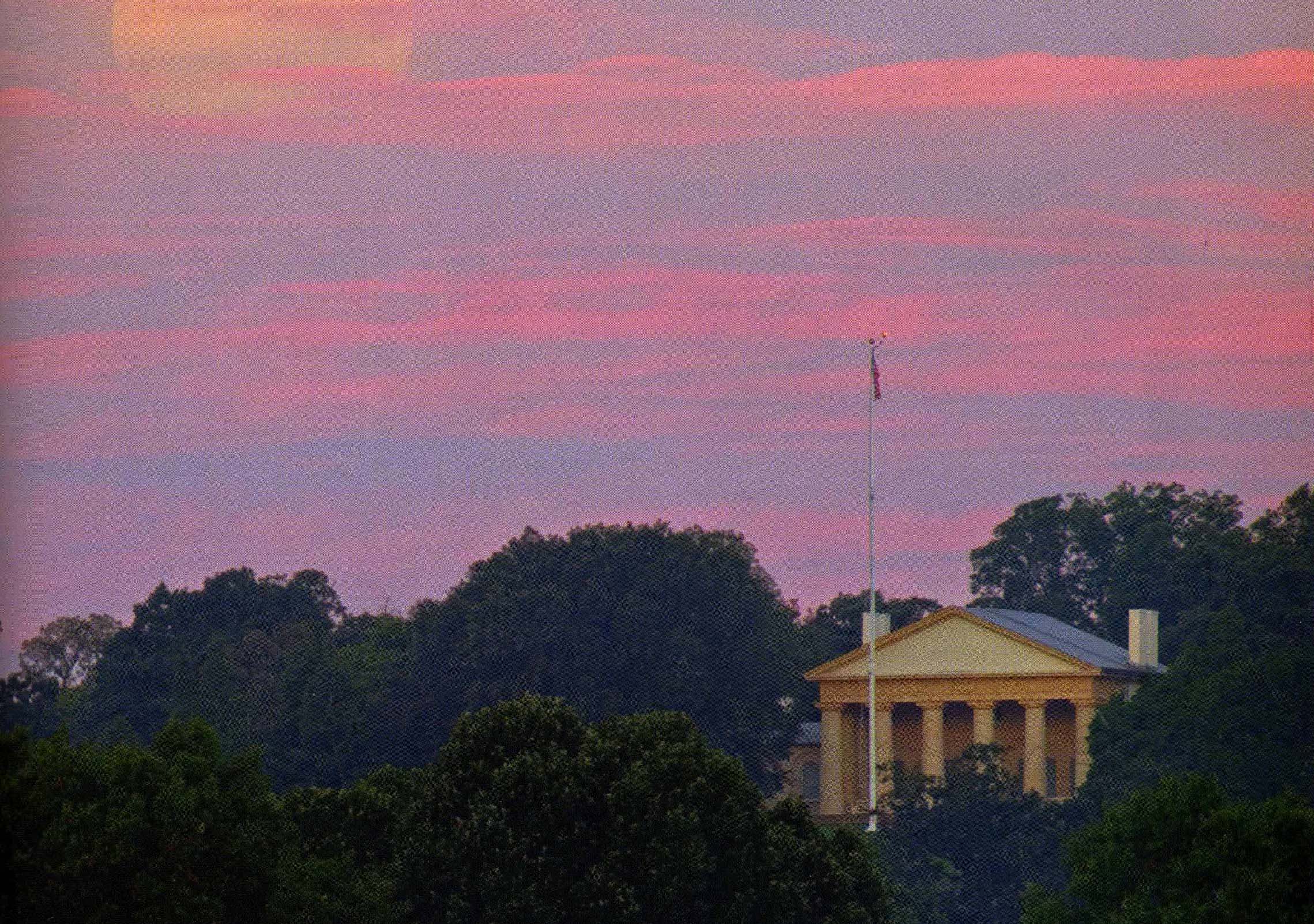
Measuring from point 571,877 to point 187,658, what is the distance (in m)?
89.0

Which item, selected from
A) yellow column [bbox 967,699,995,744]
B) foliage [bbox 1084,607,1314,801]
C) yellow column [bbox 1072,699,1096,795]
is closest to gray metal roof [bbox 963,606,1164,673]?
yellow column [bbox 1072,699,1096,795]

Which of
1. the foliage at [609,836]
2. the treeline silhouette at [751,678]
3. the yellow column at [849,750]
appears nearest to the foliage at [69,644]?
the treeline silhouette at [751,678]

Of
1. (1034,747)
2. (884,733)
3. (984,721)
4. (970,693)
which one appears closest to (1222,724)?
(1034,747)

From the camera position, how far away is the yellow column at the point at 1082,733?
118562 millimetres

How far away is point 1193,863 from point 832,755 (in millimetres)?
77214

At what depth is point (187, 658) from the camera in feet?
451

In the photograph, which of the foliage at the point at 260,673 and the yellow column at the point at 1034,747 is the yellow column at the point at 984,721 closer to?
the yellow column at the point at 1034,747

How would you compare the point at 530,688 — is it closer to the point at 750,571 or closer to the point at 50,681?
the point at 750,571

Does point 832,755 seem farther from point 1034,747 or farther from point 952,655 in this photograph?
point 1034,747

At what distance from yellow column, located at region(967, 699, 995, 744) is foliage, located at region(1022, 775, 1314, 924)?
2743 inches

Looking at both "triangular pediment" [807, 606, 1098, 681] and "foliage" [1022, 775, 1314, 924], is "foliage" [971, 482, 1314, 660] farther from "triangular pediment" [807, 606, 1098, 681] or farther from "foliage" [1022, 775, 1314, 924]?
"foliage" [1022, 775, 1314, 924]

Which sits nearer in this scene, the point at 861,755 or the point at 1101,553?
the point at 861,755

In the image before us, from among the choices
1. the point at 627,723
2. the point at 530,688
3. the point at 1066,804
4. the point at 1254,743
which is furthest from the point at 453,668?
the point at 627,723

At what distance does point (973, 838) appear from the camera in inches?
3964
